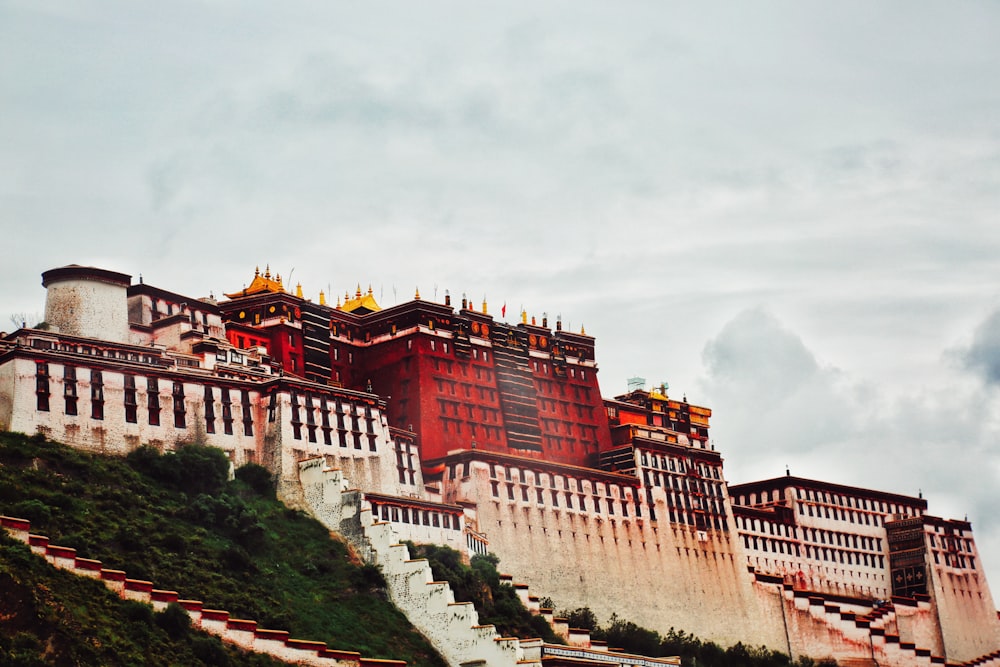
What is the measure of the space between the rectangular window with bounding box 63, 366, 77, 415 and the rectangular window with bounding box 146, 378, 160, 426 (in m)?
4.68

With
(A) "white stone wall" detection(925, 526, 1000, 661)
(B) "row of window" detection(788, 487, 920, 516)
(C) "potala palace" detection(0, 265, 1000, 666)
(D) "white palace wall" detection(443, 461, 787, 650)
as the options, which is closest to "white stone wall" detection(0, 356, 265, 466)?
(C) "potala palace" detection(0, 265, 1000, 666)

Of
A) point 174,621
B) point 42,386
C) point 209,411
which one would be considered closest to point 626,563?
point 209,411

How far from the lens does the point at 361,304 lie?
12688cm

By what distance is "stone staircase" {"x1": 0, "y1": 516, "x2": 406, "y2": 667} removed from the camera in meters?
68.4

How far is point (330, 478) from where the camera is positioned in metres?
92.8

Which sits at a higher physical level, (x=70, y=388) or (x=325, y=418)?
(x=70, y=388)

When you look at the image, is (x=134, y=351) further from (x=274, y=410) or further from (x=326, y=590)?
(x=326, y=590)

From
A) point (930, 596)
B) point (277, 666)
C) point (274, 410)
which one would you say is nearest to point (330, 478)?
point (274, 410)

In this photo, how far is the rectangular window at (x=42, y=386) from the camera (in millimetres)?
86375

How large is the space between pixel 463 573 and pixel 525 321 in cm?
4582

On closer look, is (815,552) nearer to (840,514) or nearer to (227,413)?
(840,514)

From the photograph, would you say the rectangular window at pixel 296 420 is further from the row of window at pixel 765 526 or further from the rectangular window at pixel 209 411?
the row of window at pixel 765 526

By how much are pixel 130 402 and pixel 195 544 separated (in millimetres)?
12169

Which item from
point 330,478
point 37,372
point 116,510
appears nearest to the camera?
point 116,510
